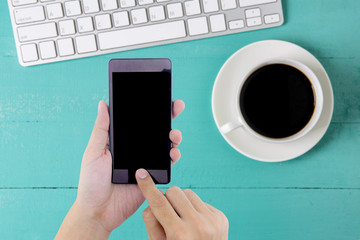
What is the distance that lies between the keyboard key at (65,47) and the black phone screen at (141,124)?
0.51ft

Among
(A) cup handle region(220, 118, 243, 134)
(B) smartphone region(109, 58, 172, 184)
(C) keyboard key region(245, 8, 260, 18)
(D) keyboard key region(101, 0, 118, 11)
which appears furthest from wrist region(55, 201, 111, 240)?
(C) keyboard key region(245, 8, 260, 18)

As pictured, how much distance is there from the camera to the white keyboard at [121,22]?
0.66m

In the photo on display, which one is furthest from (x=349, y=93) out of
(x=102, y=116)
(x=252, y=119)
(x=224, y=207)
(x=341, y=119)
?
(x=102, y=116)

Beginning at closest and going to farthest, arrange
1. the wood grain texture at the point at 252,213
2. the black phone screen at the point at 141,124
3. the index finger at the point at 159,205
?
the index finger at the point at 159,205
the black phone screen at the point at 141,124
the wood grain texture at the point at 252,213

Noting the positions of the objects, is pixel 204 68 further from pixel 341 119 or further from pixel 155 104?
pixel 341 119

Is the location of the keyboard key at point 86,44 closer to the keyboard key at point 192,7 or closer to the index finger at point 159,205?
the keyboard key at point 192,7

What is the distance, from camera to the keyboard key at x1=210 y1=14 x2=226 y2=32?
0.66 metres

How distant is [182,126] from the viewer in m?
0.69

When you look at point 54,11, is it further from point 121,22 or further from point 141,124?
point 141,124

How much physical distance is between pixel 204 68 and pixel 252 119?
16 centimetres

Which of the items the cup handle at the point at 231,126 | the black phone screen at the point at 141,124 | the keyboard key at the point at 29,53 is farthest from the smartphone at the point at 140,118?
the keyboard key at the point at 29,53

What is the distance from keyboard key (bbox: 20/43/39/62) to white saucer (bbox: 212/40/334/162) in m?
Result: 0.38

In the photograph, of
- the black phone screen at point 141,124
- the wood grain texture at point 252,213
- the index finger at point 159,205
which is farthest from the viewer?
the wood grain texture at point 252,213

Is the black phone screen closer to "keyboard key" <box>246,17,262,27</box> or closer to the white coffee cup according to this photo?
the white coffee cup
